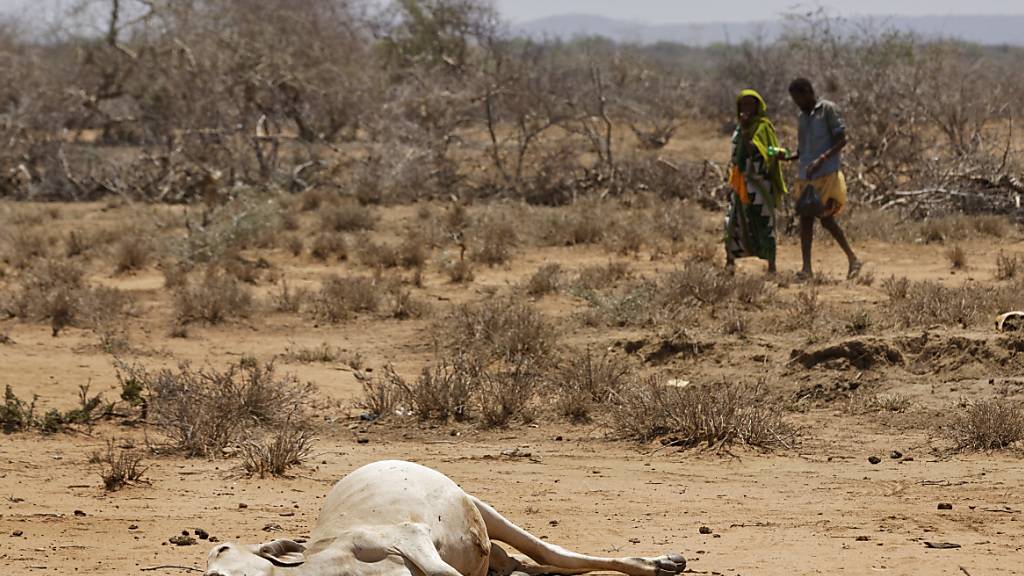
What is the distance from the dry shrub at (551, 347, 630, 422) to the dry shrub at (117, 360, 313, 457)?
1478 mm

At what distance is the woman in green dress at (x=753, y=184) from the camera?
1094 cm

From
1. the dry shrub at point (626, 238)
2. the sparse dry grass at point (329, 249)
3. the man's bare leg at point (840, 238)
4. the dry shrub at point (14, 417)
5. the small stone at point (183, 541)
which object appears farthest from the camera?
the sparse dry grass at point (329, 249)

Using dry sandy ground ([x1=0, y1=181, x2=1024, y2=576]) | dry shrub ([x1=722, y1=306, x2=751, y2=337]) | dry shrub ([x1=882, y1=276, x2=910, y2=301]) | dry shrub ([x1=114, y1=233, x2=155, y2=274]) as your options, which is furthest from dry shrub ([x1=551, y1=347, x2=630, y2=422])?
dry shrub ([x1=114, y1=233, x2=155, y2=274])

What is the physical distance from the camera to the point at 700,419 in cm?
662

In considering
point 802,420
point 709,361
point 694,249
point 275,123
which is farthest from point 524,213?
point 802,420

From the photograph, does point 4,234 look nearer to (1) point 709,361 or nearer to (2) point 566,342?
(2) point 566,342

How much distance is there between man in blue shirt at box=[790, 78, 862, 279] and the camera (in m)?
10.8

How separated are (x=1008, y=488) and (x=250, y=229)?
9924mm

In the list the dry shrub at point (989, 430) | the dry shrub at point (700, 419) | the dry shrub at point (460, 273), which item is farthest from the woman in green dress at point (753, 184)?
the dry shrub at point (989, 430)

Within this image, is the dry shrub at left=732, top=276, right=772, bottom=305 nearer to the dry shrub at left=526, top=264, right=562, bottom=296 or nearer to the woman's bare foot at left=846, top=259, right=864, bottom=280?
the woman's bare foot at left=846, top=259, right=864, bottom=280

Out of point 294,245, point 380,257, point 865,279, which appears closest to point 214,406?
point 865,279

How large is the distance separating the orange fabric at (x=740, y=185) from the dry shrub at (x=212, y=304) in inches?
163

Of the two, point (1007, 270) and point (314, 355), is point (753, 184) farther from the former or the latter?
point (314, 355)

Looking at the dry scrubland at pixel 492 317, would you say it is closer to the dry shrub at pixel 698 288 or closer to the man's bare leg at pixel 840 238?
the dry shrub at pixel 698 288
